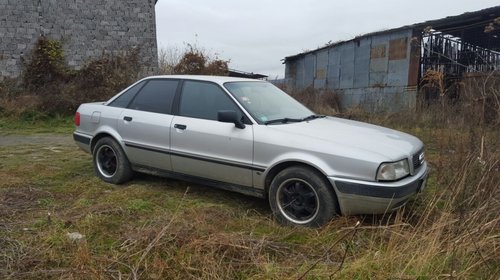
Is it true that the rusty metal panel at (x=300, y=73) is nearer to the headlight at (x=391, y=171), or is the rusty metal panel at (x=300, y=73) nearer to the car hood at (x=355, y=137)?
the car hood at (x=355, y=137)

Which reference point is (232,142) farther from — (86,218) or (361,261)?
(361,261)

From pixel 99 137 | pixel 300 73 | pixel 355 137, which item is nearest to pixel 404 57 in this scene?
pixel 300 73

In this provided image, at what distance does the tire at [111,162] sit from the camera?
5367 millimetres

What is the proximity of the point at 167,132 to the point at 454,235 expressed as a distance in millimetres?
3142

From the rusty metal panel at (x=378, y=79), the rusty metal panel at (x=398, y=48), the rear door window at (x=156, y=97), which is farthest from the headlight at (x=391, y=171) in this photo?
the rusty metal panel at (x=378, y=79)

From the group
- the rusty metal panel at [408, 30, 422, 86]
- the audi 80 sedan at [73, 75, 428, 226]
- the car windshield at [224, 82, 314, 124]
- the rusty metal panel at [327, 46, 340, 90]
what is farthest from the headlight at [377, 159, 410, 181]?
the rusty metal panel at [327, 46, 340, 90]

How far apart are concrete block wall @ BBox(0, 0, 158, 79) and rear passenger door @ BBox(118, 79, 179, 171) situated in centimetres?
1337

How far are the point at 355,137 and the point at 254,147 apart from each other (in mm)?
999

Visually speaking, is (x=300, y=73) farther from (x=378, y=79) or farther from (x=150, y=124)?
(x=150, y=124)

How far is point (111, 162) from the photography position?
5578 mm

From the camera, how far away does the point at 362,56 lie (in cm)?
1892

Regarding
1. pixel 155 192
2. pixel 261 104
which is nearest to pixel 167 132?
pixel 155 192

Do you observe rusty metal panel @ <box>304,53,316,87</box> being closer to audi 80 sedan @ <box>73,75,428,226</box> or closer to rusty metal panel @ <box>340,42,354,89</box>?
rusty metal panel @ <box>340,42,354,89</box>

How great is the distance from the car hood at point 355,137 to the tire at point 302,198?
318 mm
